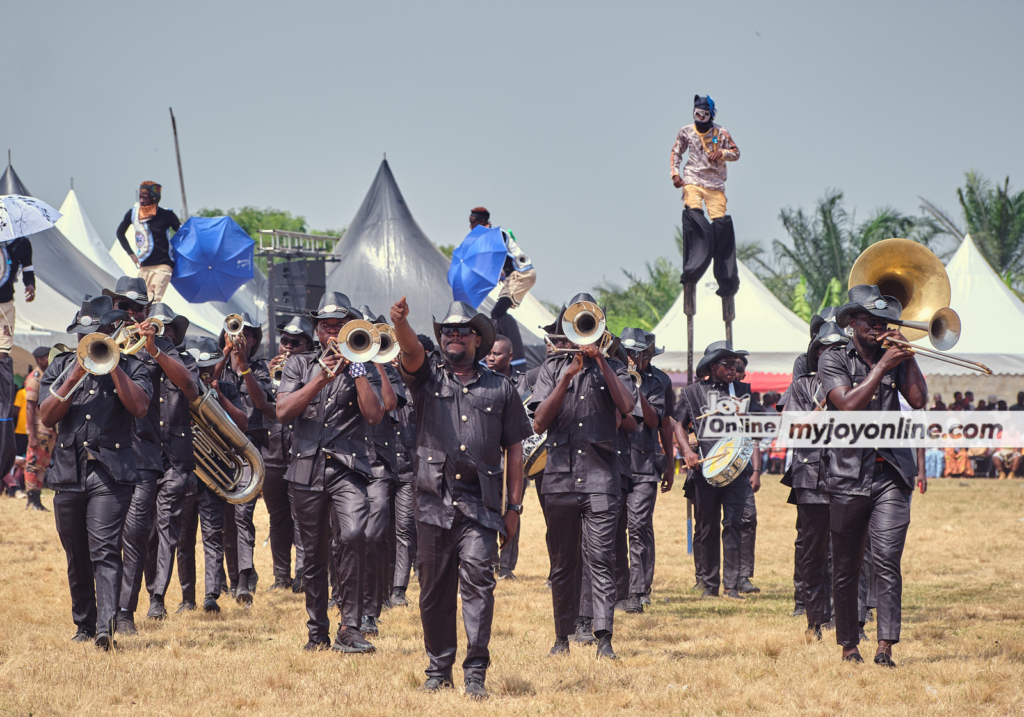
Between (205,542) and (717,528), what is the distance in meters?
4.56

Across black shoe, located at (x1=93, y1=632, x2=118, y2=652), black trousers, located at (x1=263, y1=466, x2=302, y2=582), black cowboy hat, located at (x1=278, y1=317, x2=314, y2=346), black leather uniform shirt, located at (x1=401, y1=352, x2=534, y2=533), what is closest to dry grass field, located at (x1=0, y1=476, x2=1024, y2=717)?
black shoe, located at (x1=93, y1=632, x2=118, y2=652)

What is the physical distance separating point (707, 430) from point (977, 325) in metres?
19.5

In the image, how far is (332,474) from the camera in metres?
7.58

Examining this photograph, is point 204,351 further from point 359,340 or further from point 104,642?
point 359,340

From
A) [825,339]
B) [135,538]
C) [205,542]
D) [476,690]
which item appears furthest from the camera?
→ [205,542]

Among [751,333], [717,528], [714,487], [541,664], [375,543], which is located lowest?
[541,664]

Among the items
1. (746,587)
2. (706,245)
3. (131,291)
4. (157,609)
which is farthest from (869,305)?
(157,609)

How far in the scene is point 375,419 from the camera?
7449mm

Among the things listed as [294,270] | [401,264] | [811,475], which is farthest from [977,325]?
[811,475]

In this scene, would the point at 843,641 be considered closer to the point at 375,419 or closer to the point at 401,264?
the point at 375,419

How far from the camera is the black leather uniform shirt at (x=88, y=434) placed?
7.42m

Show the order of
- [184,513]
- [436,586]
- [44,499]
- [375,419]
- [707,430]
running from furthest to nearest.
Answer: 1. [44,499]
2. [707,430]
3. [184,513]
4. [375,419]
5. [436,586]

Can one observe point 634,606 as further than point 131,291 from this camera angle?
Yes

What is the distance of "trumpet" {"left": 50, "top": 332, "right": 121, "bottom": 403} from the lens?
23.2 ft
